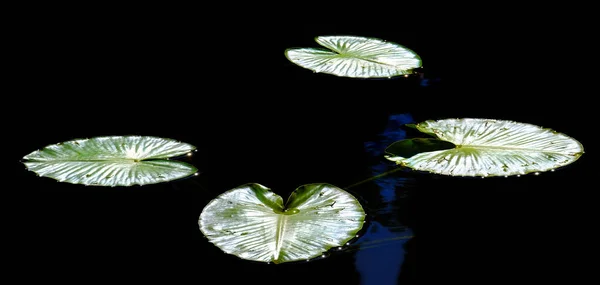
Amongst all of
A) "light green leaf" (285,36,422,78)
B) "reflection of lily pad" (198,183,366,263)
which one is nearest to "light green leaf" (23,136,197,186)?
"reflection of lily pad" (198,183,366,263)

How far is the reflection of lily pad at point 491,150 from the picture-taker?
1.93 m

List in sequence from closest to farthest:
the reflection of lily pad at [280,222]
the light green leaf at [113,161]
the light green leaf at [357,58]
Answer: the reflection of lily pad at [280,222] < the light green leaf at [113,161] < the light green leaf at [357,58]

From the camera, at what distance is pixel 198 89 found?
9.22 ft

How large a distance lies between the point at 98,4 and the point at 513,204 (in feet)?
7.45

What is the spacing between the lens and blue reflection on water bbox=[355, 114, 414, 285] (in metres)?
1.59

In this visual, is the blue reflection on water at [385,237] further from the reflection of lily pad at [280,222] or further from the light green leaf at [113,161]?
the light green leaf at [113,161]

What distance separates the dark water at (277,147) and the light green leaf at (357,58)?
10cm

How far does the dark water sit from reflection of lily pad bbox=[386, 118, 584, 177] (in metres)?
0.07

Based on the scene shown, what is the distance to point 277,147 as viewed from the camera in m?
2.26

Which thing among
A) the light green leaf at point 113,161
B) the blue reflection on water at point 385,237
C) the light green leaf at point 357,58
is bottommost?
the blue reflection on water at point 385,237

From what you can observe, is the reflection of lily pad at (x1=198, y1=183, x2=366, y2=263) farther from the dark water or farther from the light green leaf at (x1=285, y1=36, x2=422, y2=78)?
the light green leaf at (x1=285, y1=36, x2=422, y2=78)

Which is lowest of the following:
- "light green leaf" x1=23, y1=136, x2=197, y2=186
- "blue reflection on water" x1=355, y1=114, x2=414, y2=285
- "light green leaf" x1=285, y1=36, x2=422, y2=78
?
"blue reflection on water" x1=355, y1=114, x2=414, y2=285

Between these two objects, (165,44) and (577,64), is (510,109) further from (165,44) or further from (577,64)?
(165,44)

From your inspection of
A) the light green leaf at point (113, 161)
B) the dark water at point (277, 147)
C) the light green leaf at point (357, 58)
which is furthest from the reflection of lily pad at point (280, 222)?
the light green leaf at point (357, 58)
